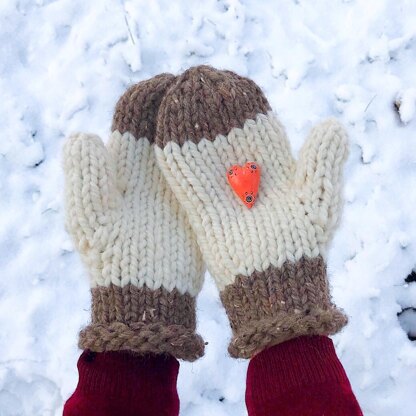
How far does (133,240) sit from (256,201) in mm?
295

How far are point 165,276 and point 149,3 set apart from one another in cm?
105

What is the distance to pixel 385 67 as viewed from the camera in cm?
178

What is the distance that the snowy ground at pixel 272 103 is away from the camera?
4.94ft

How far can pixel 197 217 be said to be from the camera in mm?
1285

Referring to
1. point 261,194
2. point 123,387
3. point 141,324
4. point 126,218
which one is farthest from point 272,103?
point 123,387

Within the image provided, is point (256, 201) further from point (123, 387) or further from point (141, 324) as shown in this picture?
point (123, 387)

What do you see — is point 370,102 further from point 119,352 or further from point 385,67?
Result: point 119,352

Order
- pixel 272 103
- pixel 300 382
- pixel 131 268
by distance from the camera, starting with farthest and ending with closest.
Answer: pixel 272 103 < pixel 131 268 < pixel 300 382

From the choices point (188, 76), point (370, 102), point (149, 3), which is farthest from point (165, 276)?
point (149, 3)

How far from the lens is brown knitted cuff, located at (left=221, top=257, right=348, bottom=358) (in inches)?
43.3

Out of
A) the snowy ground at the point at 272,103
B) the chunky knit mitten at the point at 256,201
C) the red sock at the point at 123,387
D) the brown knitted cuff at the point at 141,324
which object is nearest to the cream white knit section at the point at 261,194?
the chunky knit mitten at the point at 256,201

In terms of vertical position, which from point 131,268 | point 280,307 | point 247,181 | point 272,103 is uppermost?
point 272,103

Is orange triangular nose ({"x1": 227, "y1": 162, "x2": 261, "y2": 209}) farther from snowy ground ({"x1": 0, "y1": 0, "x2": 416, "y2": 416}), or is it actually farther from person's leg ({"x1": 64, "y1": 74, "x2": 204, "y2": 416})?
snowy ground ({"x1": 0, "y1": 0, "x2": 416, "y2": 416})

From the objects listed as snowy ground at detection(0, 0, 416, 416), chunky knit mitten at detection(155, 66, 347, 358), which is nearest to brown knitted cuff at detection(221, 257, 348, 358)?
chunky knit mitten at detection(155, 66, 347, 358)
